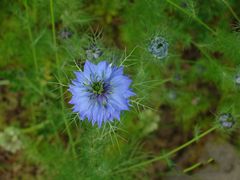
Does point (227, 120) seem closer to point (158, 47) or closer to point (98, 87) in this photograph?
point (158, 47)

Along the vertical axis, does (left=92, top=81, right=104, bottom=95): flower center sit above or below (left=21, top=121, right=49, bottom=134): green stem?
below

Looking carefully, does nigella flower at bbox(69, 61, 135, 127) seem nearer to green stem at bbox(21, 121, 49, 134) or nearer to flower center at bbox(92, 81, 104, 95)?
flower center at bbox(92, 81, 104, 95)

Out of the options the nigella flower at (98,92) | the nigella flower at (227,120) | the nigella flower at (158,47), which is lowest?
the nigella flower at (98,92)

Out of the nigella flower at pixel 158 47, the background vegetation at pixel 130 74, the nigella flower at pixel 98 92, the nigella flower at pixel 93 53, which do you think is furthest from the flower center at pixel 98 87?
the background vegetation at pixel 130 74

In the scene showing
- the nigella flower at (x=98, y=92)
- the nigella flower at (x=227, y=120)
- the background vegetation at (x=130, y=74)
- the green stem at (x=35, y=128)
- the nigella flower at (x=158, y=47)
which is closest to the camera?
the nigella flower at (x=98, y=92)

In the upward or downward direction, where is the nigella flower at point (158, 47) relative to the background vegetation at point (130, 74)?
downward

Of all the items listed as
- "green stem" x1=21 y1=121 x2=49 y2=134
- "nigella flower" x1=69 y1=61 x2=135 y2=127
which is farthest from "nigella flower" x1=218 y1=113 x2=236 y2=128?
"green stem" x1=21 y1=121 x2=49 y2=134

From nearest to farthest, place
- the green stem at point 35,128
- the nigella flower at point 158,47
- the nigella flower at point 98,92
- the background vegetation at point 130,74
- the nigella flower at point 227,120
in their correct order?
1. the nigella flower at point 98,92
2. the nigella flower at point 158,47
3. the nigella flower at point 227,120
4. the background vegetation at point 130,74
5. the green stem at point 35,128

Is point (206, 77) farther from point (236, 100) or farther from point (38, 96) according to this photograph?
point (38, 96)

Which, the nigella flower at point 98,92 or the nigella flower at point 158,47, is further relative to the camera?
the nigella flower at point 158,47

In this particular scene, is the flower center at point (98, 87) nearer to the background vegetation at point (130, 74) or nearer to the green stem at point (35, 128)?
the background vegetation at point (130, 74)
